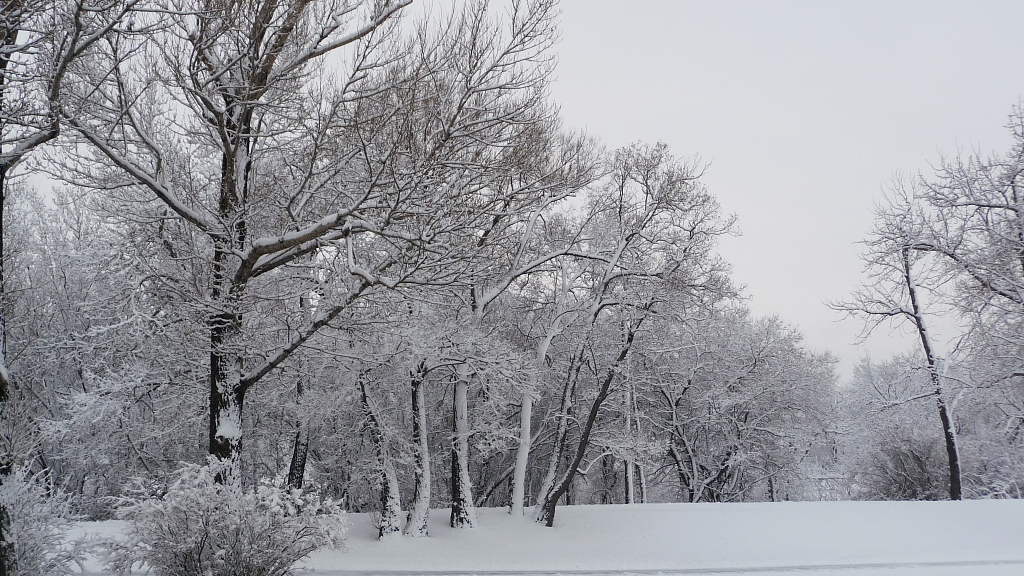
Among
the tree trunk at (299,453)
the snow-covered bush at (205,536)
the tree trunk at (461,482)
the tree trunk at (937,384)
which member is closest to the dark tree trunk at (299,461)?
the tree trunk at (299,453)

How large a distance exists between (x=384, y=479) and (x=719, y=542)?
7297 mm

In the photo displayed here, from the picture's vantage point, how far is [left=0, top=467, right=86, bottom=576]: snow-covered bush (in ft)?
19.4

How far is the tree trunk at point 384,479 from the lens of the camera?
1266cm

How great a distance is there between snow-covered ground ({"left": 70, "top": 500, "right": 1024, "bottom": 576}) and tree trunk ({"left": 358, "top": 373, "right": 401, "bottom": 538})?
39cm

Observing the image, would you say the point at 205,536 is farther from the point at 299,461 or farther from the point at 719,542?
the point at 719,542

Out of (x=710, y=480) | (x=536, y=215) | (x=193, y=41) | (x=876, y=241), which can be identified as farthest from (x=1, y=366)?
(x=710, y=480)

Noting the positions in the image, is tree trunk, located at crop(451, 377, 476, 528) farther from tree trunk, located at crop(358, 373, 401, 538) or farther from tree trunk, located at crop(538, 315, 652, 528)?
tree trunk, located at crop(538, 315, 652, 528)

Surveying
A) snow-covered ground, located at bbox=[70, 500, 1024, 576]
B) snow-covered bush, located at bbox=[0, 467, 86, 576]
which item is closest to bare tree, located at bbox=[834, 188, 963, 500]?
snow-covered ground, located at bbox=[70, 500, 1024, 576]

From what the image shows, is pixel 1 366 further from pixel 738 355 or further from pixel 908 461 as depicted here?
pixel 908 461

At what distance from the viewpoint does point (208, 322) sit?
9.47 meters

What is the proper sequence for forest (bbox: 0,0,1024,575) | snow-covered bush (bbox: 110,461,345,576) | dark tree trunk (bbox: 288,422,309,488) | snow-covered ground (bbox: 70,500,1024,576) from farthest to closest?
dark tree trunk (bbox: 288,422,309,488)
snow-covered ground (bbox: 70,500,1024,576)
forest (bbox: 0,0,1024,575)
snow-covered bush (bbox: 110,461,345,576)

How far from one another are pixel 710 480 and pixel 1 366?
2121 cm

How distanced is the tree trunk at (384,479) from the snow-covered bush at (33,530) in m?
6.65

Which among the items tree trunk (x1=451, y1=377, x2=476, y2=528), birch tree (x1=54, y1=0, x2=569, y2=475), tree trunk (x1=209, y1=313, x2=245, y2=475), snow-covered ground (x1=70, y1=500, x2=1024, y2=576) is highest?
birch tree (x1=54, y1=0, x2=569, y2=475)
